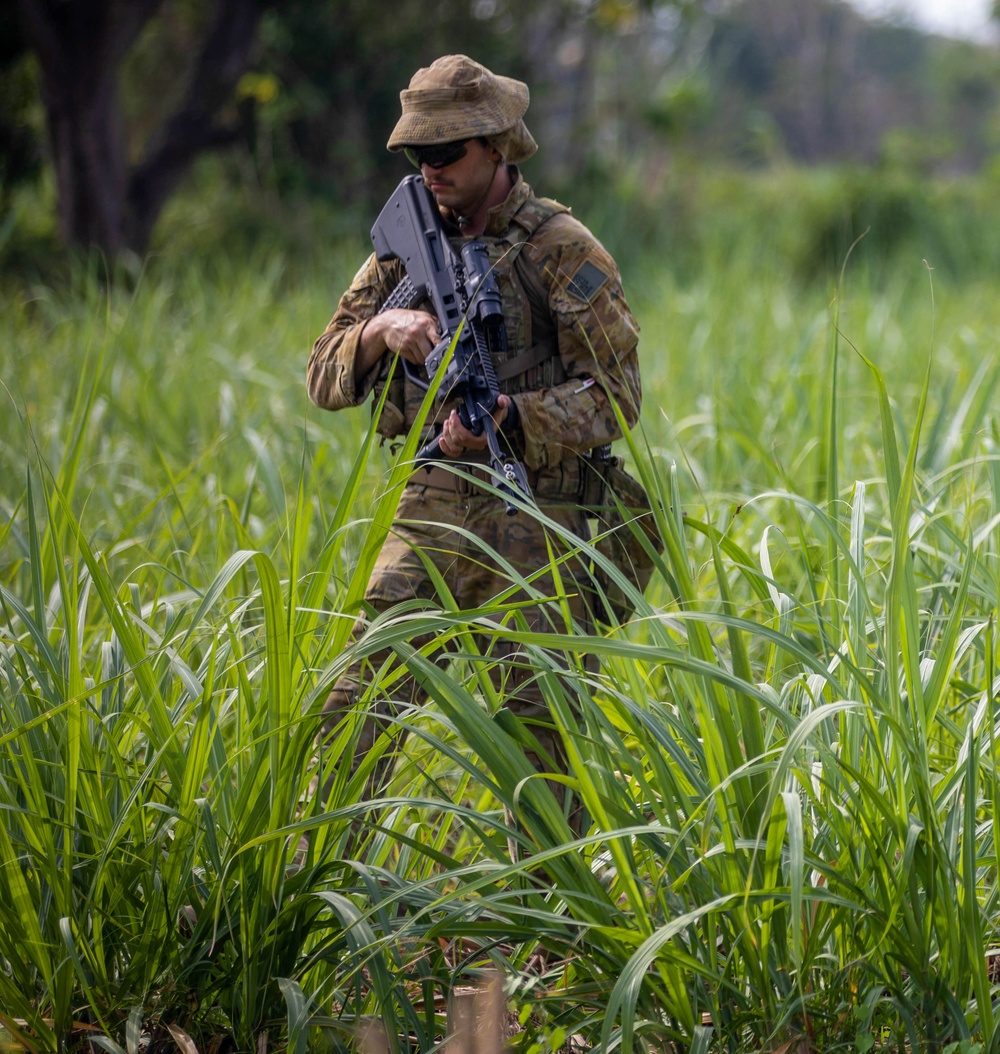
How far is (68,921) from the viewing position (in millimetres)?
1437

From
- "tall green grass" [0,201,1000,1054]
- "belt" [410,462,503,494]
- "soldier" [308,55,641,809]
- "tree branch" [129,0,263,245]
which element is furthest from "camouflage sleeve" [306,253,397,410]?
"tree branch" [129,0,263,245]

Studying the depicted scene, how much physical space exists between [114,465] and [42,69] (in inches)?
248

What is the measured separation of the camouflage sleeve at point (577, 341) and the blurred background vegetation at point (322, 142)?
4.99 m

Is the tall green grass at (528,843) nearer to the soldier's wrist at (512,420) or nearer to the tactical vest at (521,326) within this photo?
the soldier's wrist at (512,420)

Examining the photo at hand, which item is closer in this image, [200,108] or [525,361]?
[525,361]

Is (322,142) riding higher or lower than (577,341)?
higher

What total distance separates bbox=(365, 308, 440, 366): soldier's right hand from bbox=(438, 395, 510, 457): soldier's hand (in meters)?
0.11

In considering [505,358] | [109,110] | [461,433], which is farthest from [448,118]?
[109,110]

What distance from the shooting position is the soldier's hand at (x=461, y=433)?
1.95 meters

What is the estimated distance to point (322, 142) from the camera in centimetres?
1109

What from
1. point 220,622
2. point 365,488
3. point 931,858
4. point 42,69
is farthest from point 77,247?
point 931,858

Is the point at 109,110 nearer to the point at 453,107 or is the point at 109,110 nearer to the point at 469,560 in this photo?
the point at 453,107

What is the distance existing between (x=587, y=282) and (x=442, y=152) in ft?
1.03

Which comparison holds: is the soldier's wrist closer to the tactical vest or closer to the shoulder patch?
the tactical vest
